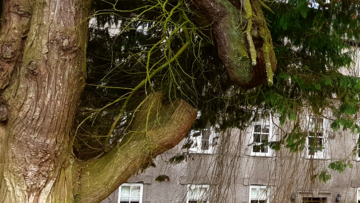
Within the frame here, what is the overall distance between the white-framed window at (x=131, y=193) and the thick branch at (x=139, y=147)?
10.3 m

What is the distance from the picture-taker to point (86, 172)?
3.95 m

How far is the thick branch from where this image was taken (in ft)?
12.8

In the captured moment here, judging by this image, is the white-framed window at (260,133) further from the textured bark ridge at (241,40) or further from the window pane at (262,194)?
the textured bark ridge at (241,40)

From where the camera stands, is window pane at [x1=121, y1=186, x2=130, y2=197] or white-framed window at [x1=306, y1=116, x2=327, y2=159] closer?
white-framed window at [x1=306, y1=116, x2=327, y2=159]

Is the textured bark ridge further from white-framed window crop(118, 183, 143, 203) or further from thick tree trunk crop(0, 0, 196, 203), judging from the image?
white-framed window crop(118, 183, 143, 203)

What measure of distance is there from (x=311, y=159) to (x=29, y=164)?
376 centimetres

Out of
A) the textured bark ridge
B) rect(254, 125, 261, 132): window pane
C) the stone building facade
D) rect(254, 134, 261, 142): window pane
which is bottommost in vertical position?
the stone building facade

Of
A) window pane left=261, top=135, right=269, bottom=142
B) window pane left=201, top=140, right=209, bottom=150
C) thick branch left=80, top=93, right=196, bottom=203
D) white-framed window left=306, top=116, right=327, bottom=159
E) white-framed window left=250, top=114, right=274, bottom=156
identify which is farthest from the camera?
window pane left=261, top=135, right=269, bottom=142

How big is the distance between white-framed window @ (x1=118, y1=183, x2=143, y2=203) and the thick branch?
10308 mm

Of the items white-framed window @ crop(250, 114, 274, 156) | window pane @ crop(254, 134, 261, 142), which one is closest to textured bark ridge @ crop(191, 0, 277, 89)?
white-framed window @ crop(250, 114, 274, 156)

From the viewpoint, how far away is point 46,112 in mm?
3535

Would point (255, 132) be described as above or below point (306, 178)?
above

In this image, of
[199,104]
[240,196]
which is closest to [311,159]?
[199,104]

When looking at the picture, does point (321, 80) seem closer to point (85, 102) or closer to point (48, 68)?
point (85, 102)
